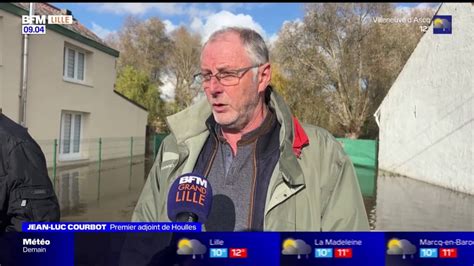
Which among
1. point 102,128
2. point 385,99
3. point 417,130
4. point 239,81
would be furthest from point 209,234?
point 417,130

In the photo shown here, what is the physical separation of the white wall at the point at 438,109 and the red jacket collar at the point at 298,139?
42 cm

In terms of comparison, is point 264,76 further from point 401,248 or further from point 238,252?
point 401,248

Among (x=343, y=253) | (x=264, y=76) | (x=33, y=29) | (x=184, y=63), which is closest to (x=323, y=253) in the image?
(x=343, y=253)

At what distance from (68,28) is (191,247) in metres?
1.12

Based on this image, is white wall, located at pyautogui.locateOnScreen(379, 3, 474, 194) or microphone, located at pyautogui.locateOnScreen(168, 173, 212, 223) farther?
white wall, located at pyautogui.locateOnScreen(379, 3, 474, 194)

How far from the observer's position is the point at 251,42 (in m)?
1.60

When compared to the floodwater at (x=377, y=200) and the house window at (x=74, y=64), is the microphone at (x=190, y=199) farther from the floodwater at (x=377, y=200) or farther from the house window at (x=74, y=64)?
the house window at (x=74, y=64)

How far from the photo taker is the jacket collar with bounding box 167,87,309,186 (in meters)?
1.58

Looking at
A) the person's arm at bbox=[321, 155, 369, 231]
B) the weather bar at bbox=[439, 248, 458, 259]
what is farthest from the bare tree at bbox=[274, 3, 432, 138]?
the weather bar at bbox=[439, 248, 458, 259]

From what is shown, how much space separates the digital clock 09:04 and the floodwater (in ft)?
2.15

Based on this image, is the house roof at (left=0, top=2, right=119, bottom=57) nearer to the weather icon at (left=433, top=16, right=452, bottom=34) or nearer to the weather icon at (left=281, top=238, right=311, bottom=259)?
the weather icon at (left=281, top=238, right=311, bottom=259)

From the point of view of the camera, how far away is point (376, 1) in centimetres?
158

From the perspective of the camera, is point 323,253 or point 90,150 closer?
point 323,253

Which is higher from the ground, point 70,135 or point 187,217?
point 70,135
